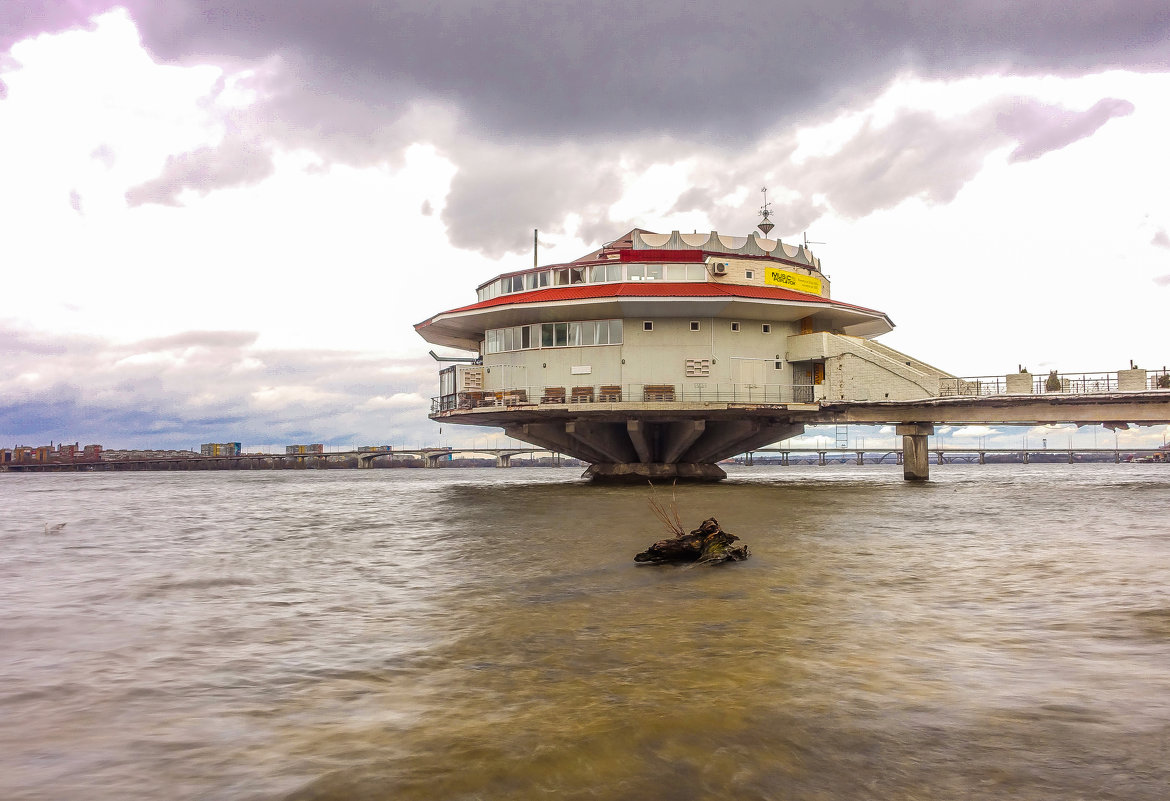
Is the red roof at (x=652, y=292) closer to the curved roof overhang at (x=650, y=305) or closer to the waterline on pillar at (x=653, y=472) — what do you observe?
the curved roof overhang at (x=650, y=305)

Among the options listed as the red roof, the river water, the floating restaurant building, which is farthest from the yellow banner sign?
the river water

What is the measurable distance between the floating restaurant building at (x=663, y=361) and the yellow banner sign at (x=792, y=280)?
113 mm

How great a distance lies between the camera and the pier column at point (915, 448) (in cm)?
3866

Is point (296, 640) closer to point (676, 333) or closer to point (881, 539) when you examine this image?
point (881, 539)

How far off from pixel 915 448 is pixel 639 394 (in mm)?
16974

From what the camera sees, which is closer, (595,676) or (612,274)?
(595,676)

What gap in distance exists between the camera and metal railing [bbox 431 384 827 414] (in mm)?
34781

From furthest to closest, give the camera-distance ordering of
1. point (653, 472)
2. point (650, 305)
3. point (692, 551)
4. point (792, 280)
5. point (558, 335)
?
point (792, 280), point (653, 472), point (558, 335), point (650, 305), point (692, 551)

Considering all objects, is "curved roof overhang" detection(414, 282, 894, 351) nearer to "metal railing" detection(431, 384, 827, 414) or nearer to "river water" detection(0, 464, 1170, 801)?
"metal railing" detection(431, 384, 827, 414)

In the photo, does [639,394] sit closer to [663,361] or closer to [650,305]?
[663,361]

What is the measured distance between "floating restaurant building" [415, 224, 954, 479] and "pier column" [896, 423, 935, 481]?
3.40 meters

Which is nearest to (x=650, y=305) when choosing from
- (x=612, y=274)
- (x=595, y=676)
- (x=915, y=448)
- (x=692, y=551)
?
(x=612, y=274)

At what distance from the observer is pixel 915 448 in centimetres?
→ 4119

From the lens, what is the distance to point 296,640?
26.8ft
